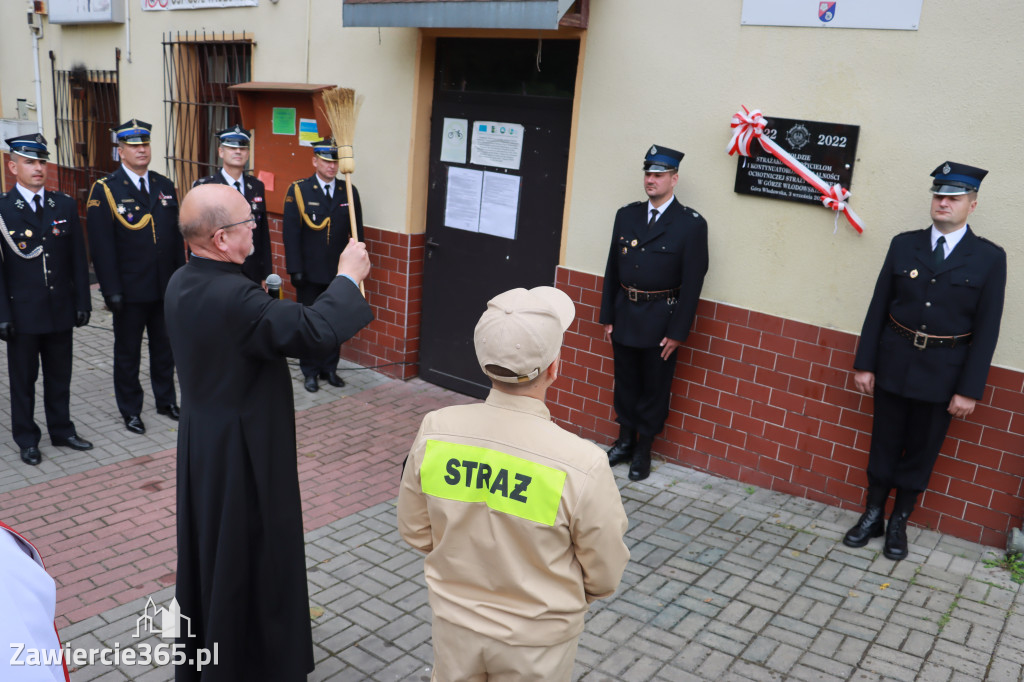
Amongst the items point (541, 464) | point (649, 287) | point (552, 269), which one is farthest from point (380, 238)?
point (541, 464)

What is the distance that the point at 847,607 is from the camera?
3984 mm

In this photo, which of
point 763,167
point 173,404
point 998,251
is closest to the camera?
point 998,251

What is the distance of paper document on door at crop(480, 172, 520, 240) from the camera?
6.43 meters

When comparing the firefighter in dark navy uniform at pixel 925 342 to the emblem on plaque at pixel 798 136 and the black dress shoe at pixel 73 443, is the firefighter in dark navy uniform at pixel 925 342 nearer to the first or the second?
the emblem on plaque at pixel 798 136

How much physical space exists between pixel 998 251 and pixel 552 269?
306 centimetres

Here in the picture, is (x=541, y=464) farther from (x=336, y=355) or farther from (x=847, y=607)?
(x=336, y=355)

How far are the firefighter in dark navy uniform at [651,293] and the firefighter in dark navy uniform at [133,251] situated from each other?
10.7ft

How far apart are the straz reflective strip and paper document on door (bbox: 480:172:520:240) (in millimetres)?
4457

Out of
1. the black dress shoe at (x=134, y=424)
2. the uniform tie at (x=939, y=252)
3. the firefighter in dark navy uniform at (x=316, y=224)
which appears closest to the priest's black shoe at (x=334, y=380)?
the firefighter in dark navy uniform at (x=316, y=224)

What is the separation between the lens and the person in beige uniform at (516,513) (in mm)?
2053

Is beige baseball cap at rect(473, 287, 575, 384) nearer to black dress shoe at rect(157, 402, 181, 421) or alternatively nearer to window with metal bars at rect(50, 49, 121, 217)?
black dress shoe at rect(157, 402, 181, 421)

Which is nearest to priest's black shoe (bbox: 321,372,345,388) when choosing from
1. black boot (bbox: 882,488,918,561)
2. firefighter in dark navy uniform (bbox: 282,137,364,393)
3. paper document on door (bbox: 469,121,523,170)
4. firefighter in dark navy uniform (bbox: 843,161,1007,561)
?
firefighter in dark navy uniform (bbox: 282,137,364,393)

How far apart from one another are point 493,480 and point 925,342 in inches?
123

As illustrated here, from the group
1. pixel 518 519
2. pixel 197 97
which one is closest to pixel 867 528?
pixel 518 519
